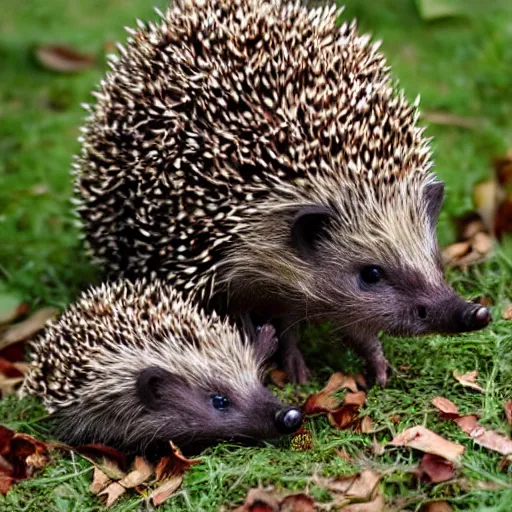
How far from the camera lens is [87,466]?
4.97 meters

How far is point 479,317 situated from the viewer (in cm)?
456

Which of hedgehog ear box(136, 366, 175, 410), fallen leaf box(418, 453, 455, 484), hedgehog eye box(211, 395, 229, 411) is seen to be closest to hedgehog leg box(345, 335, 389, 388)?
hedgehog eye box(211, 395, 229, 411)

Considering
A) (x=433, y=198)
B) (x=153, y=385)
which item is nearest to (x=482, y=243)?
(x=433, y=198)

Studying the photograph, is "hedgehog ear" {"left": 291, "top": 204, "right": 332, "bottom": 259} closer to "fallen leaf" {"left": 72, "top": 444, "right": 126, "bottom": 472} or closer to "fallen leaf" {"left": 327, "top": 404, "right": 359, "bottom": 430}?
"fallen leaf" {"left": 327, "top": 404, "right": 359, "bottom": 430}

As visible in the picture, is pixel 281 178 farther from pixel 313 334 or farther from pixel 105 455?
pixel 105 455

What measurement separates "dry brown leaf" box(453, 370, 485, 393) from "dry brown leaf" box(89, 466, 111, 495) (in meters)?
1.97

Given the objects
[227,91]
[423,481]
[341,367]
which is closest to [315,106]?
[227,91]

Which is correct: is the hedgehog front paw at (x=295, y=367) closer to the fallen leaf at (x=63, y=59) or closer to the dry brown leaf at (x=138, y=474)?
the dry brown leaf at (x=138, y=474)

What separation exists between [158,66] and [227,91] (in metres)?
0.52

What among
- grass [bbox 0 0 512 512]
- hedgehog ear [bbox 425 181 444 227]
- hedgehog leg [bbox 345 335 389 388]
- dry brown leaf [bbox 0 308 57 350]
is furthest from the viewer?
dry brown leaf [bbox 0 308 57 350]

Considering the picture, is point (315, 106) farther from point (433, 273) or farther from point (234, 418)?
point (234, 418)

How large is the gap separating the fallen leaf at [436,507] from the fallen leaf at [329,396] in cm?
99

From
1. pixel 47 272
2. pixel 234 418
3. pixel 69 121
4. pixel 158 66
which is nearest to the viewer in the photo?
pixel 234 418

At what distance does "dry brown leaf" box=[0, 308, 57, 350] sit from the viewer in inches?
244
